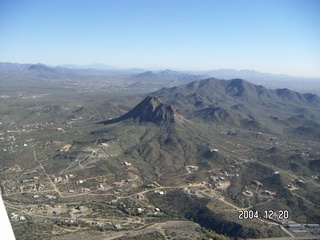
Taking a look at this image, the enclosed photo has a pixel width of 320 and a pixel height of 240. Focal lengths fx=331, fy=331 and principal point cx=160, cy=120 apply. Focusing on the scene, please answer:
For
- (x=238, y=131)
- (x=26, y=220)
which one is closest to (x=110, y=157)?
(x=26, y=220)

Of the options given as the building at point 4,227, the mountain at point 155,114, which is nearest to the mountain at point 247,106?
the mountain at point 155,114

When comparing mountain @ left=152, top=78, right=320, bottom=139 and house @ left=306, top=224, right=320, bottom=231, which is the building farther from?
mountain @ left=152, top=78, right=320, bottom=139

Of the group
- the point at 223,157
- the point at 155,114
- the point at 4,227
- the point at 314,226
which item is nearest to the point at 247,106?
the point at 155,114

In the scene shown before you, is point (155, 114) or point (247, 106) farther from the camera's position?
point (247, 106)

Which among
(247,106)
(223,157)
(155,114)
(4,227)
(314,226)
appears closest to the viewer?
(4,227)
